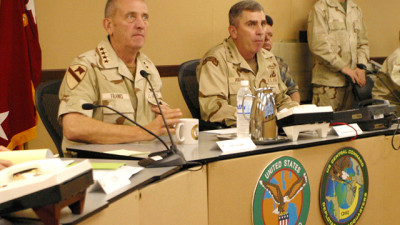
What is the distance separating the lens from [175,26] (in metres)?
3.83

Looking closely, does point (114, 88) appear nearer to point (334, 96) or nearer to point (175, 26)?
point (175, 26)

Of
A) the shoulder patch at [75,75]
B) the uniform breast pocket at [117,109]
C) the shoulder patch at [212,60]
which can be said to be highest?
the shoulder patch at [212,60]

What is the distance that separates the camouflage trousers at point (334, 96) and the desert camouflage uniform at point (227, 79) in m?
1.57

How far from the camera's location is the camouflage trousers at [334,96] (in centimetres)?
430

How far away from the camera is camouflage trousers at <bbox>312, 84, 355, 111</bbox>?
4.30 m

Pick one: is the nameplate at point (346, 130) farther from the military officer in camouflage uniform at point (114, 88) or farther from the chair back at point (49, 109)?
the chair back at point (49, 109)

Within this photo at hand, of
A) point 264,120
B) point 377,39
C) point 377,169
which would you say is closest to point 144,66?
point 264,120

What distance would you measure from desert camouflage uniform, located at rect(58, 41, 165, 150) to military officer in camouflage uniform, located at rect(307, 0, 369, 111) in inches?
93.7

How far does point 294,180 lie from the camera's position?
5.65ft

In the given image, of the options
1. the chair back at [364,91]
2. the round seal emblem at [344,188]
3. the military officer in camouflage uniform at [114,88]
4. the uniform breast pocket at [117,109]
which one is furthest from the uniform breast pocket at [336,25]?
the uniform breast pocket at [117,109]

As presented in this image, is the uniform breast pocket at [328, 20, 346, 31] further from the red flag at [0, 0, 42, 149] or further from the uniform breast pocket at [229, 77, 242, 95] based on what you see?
the red flag at [0, 0, 42, 149]

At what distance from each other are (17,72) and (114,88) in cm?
101

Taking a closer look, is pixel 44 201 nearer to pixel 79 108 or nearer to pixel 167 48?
pixel 79 108

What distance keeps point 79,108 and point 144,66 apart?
464mm
